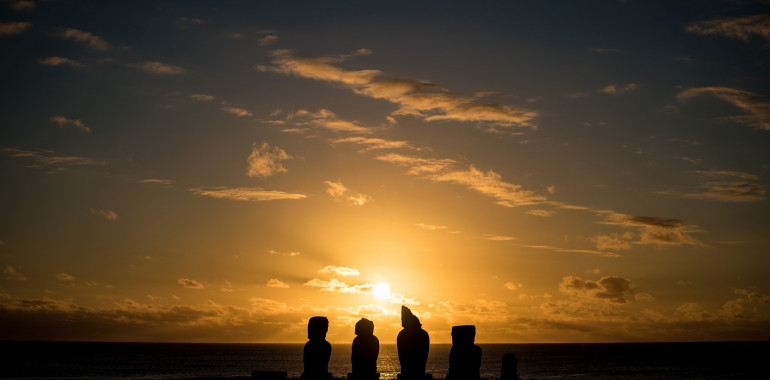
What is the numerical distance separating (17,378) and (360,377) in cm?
6370

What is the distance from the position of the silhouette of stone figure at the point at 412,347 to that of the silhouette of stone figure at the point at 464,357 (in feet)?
5.06

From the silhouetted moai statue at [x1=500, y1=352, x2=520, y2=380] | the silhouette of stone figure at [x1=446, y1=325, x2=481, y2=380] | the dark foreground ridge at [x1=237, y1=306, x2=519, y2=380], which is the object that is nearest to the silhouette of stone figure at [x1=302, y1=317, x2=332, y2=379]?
the dark foreground ridge at [x1=237, y1=306, x2=519, y2=380]

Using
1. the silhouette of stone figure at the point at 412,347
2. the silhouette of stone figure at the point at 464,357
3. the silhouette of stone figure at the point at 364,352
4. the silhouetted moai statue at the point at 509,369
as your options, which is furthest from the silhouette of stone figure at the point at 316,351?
the silhouetted moai statue at the point at 509,369

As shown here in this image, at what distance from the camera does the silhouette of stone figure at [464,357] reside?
4003 centimetres

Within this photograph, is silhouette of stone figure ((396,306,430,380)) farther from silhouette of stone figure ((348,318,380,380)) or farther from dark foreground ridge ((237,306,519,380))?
silhouette of stone figure ((348,318,380,380))

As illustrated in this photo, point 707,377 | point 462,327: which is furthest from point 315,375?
point 707,377

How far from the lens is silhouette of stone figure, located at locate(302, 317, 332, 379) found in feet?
133

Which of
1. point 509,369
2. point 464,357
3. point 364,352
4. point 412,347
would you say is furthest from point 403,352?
point 509,369

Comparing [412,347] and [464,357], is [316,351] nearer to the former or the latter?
[412,347]

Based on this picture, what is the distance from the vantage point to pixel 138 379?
91.6 metres

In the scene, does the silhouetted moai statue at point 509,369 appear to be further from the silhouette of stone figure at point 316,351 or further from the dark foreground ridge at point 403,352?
the silhouette of stone figure at point 316,351

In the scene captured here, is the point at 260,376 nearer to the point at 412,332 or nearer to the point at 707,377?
the point at 412,332

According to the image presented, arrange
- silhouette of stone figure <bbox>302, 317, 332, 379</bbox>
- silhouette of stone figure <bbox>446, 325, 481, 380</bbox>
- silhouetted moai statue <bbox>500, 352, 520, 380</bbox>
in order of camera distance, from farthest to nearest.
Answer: silhouetted moai statue <bbox>500, 352, 520, 380</bbox> → silhouette of stone figure <bbox>302, 317, 332, 379</bbox> → silhouette of stone figure <bbox>446, 325, 481, 380</bbox>

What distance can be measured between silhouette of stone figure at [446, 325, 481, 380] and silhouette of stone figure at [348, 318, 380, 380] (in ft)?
13.8
